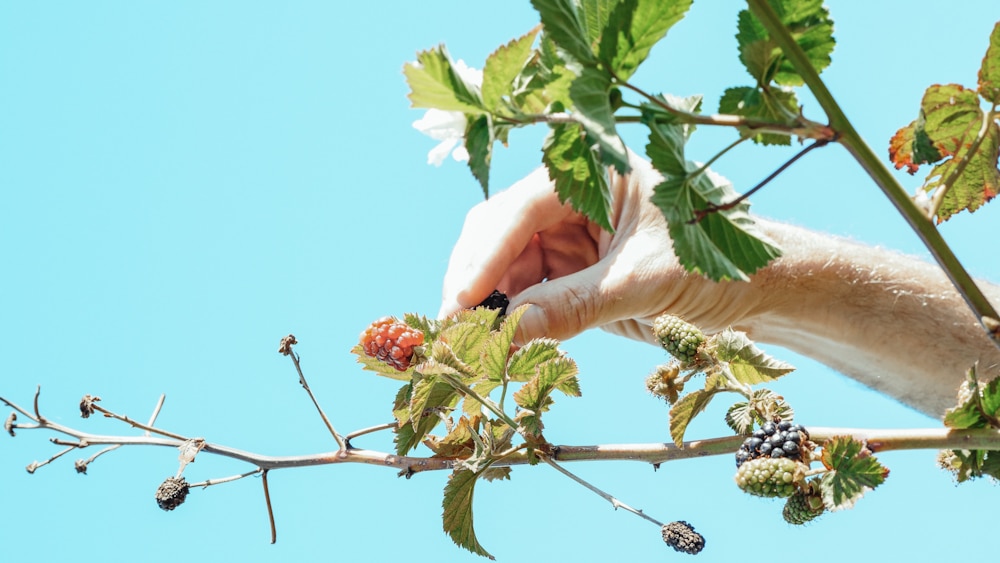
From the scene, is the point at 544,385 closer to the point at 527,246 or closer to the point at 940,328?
the point at 527,246

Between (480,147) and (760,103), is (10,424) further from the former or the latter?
(760,103)

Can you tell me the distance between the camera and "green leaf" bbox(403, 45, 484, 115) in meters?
0.77

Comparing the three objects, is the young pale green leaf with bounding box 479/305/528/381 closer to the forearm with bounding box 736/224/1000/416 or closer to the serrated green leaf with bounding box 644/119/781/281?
the serrated green leaf with bounding box 644/119/781/281

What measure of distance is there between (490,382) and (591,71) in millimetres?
631

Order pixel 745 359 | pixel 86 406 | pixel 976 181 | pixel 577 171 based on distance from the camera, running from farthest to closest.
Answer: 1. pixel 86 406
2. pixel 745 359
3. pixel 976 181
4. pixel 577 171

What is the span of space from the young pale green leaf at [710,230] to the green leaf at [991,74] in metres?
0.31

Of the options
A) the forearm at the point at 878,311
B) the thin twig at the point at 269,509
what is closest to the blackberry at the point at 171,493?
the thin twig at the point at 269,509

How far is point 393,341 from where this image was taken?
1.21m

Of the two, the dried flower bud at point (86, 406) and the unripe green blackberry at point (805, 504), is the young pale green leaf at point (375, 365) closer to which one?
the dried flower bud at point (86, 406)

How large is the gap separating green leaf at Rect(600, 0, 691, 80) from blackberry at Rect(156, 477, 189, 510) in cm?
86

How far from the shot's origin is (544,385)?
45.4 inches

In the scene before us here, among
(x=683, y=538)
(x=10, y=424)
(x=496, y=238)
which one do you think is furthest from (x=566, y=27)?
(x=496, y=238)

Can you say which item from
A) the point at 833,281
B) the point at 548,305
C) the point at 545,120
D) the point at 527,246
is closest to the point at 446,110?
the point at 545,120

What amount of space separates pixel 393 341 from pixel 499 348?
6.1 inches
